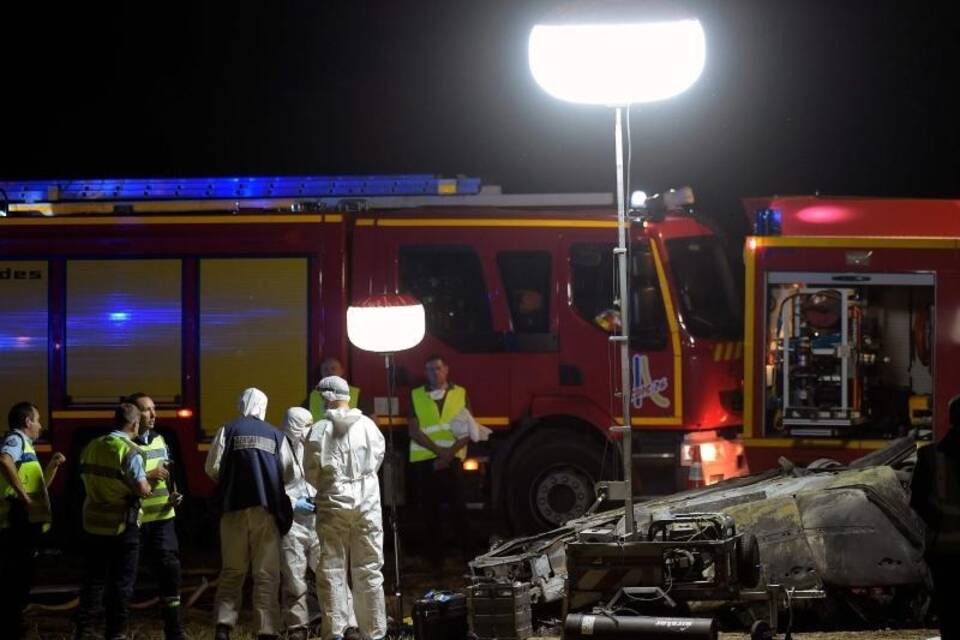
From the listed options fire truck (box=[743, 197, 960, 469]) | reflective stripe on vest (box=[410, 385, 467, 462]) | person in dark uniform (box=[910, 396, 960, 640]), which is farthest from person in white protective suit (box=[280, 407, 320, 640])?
fire truck (box=[743, 197, 960, 469])

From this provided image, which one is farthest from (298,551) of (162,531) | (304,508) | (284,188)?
(284,188)

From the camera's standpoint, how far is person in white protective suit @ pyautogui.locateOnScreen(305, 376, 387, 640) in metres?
9.55

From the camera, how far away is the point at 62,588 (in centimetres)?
1167

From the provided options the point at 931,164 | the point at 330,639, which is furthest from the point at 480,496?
the point at 931,164

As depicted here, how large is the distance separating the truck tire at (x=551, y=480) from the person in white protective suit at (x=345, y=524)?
3.39m

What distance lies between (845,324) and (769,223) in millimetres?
1034

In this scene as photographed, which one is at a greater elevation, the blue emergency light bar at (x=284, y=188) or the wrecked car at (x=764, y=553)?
the blue emergency light bar at (x=284, y=188)

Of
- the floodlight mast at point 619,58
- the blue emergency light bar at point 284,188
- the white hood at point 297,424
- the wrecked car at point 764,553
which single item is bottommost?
the wrecked car at point 764,553

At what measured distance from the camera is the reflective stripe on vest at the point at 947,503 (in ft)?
24.7

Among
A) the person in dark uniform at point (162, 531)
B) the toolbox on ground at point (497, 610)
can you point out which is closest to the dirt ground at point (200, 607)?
the person in dark uniform at point (162, 531)

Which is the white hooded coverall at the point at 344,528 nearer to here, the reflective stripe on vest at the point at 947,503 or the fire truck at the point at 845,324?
the reflective stripe on vest at the point at 947,503

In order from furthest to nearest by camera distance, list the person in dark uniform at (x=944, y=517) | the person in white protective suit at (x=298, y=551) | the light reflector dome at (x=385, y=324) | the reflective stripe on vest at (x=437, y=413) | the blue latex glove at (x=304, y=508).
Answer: the reflective stripe on vest at (x=437, y=413), the light reflector dome at (x=385, y=324), the blue latex glove at (x=304, y=508), the person in white protective suit at (x=298, y=551), the person in dark uniform at (x=944, y=517)

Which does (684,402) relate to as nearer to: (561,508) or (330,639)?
(561,508)

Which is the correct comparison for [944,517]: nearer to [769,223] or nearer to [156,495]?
[156,495]
